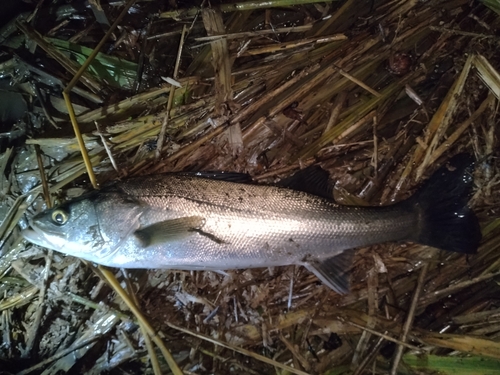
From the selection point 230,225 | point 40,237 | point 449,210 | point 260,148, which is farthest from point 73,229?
point 449,210

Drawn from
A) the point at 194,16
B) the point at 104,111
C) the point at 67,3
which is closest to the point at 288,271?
the point at 104,111

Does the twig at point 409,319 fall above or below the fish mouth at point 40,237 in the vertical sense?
below

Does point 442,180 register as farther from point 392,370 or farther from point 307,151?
point 392,370

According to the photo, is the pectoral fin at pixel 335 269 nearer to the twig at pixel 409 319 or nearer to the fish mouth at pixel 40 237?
the twig at pixel 409 319

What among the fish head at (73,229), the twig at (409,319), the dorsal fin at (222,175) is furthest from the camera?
the twig at (409,319)

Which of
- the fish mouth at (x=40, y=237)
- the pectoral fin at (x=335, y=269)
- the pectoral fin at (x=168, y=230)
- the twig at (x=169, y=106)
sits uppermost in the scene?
the twig at (x=169, y=106)

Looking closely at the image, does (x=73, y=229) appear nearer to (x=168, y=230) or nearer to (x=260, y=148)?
(x=168, y=230)

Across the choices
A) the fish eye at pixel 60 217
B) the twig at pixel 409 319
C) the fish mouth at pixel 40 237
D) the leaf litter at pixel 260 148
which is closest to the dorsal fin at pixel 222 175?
the leaf litter at pixel 260 148
